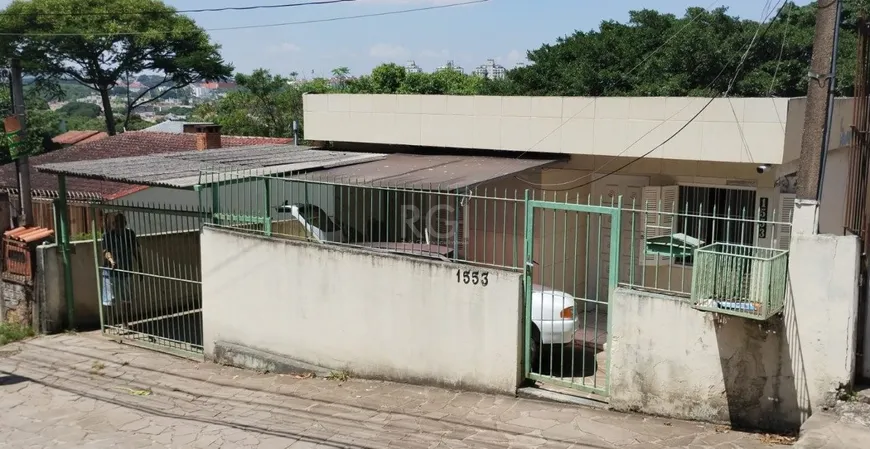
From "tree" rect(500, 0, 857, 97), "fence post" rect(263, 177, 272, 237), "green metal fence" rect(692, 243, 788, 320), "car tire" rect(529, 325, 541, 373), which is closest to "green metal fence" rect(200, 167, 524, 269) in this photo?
"fence post" rect(263, 177, 272, 237)

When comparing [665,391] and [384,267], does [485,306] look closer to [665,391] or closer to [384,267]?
[384,267]

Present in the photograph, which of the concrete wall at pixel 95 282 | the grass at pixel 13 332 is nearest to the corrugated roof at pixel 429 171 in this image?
the concrete wall at pixel 95 282

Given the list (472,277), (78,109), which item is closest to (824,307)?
(472,277)

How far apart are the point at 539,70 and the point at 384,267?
2456 centimetres

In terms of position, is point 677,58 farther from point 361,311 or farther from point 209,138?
point 361,311

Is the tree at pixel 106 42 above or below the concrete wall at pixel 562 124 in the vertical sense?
above

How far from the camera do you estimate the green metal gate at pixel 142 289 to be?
1043cm

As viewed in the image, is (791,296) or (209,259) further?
(209,259)

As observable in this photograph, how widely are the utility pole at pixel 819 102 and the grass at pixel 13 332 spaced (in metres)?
9.94

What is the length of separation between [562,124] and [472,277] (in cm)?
382

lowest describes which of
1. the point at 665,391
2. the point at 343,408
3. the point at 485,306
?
Answer: the point at 343,408

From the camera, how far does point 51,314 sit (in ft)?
35.6

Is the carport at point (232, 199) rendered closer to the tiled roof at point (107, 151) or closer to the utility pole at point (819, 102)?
the utility pole at point (819, 102)

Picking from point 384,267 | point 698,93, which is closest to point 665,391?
point 384,267
